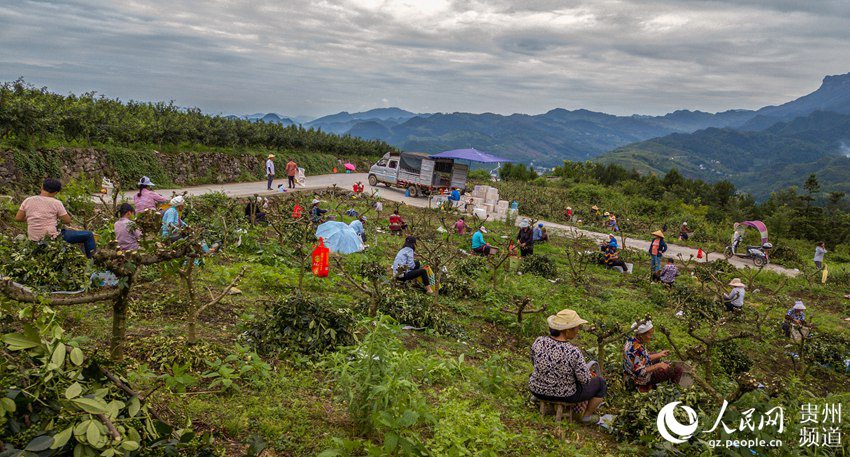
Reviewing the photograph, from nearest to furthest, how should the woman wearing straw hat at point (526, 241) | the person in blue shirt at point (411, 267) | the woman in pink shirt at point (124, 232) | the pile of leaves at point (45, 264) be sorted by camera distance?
the pile of leaves at point (45, 264) < the woman in pink shirt at point (124, 232) < the person in blue shirt at point (411, 267) < the woman wearing straw hat at point (526, 241)

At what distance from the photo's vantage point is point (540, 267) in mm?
14094

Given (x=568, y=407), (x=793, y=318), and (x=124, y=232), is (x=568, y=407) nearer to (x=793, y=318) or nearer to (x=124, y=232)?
(x=124, y=232)

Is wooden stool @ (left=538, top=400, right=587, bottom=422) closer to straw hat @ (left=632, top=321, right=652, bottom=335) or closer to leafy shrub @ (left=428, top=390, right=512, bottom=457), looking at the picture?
leafy shrub @ (left=428, top=390, right=512, bottom=457)

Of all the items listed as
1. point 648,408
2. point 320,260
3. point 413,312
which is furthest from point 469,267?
point 648,408

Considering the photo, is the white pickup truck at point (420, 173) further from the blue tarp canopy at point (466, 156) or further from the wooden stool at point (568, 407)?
the wooden stool at point (568, 407)

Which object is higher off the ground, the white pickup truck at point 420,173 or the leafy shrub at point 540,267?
the white pickup truck at point 420,173

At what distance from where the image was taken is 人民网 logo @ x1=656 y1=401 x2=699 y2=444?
4641 mm

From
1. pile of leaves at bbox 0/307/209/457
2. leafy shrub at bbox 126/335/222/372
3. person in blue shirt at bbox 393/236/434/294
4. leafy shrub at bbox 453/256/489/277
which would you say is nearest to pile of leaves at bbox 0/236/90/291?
leafy shrub at bbox 126/335/222/372

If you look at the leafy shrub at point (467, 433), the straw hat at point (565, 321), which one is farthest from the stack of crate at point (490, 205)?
the leafy shrub at point (467, 433)

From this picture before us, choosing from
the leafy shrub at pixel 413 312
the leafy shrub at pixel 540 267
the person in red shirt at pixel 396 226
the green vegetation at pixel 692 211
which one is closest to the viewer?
the leafy shrub at pixel 413 312

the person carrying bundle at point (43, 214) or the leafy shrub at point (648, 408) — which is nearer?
the leafy shrub at point (648, 408)

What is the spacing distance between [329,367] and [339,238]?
704 centimetres

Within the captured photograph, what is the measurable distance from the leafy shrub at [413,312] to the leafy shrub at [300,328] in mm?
1809

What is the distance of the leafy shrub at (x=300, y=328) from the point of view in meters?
6.01
